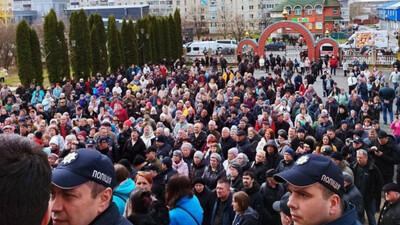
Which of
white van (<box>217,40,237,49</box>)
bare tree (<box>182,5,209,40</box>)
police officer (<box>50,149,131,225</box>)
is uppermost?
bare tree (<box>182,5,209,40</box>)

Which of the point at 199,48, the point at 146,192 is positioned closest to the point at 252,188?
the point at 146,192

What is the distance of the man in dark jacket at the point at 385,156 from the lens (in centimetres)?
999

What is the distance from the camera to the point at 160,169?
8.30m

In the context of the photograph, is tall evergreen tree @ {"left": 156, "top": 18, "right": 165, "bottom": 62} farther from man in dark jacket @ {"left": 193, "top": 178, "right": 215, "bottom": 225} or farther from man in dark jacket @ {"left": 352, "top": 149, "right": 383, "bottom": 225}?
man in dark jacket @ {"left": 193, "top": 178, "right": 215, "bottom": 225}

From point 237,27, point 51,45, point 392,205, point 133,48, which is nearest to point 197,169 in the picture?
point 392,205

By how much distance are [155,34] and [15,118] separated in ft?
77.5

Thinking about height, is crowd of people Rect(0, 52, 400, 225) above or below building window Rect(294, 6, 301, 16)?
below

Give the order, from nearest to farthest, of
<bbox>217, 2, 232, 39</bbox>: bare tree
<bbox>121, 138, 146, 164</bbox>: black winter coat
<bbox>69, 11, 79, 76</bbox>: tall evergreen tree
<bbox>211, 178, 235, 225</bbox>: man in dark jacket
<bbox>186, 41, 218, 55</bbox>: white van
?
<bbox>211, 178, 235, 225</bbox>: man in dark jacket → <bbox>121, 138, 146, 164</bbox>: black winter coat → <bbox>69, 11, 79, 76</bbox>: tall evergreen tree → <bbox>186, 41, 218, 55</bbox>: white van → <bbox>217, 2, 232, 39</bbox>: bare tree

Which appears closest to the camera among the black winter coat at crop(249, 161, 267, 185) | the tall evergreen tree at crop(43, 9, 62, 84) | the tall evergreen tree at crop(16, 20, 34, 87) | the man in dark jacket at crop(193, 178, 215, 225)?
the man in dark jacket at crop(193, 178, 215, 225)

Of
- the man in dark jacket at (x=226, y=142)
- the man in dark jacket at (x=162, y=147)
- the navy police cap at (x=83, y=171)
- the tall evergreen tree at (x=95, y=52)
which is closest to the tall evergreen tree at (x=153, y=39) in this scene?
the tall evergreen tree at (x=95, y=52)

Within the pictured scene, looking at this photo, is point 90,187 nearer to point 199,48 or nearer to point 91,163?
point 91,163

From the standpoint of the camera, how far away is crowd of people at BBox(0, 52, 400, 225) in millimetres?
2914

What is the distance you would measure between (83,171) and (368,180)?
691cm

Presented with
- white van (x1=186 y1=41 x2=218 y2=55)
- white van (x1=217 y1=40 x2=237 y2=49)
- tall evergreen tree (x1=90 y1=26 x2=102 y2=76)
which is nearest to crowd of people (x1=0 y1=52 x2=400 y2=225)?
tall evergreen tree (x1=90 y1=26 x2=102 y2=76)
